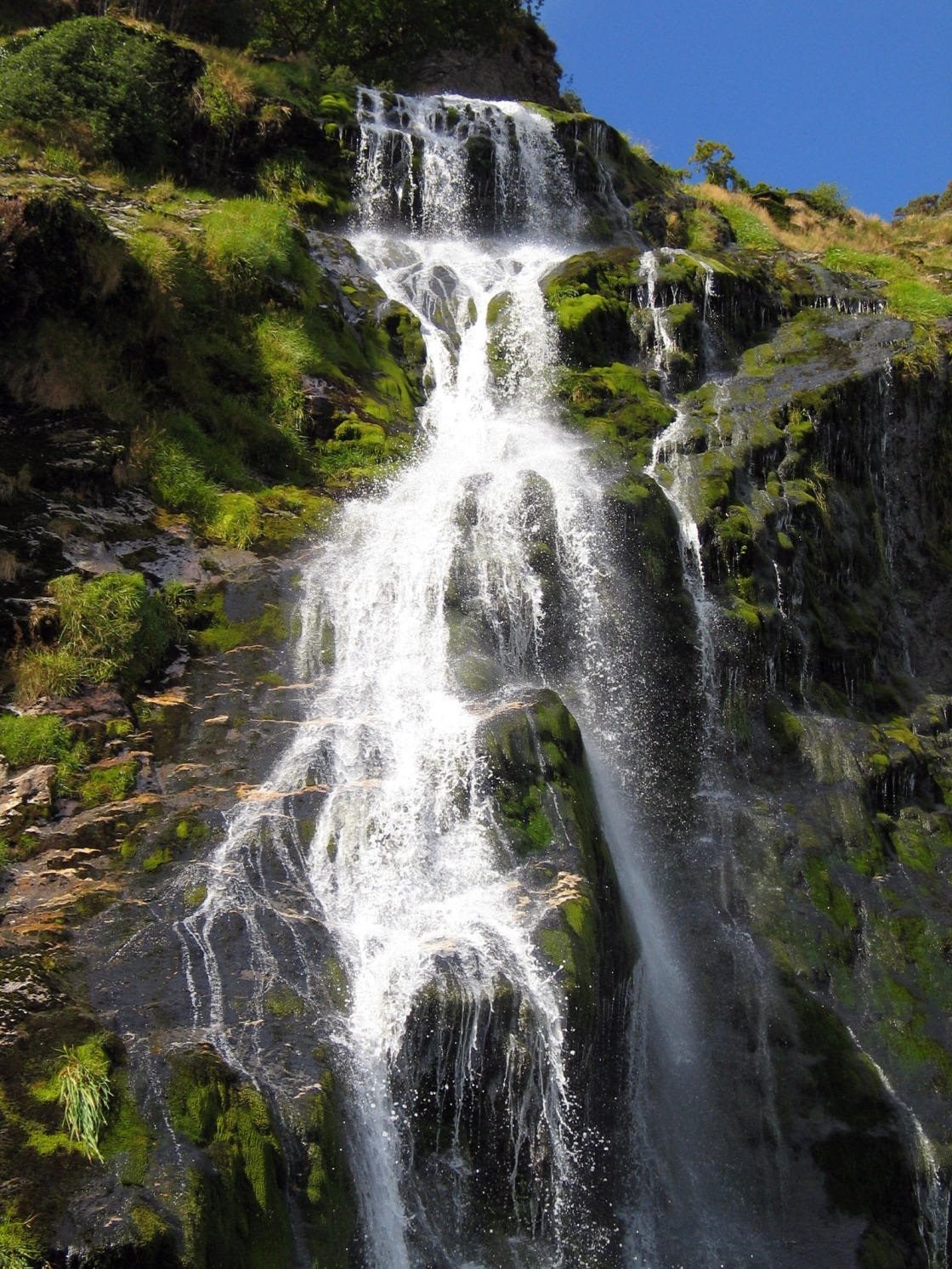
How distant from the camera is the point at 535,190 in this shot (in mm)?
24422

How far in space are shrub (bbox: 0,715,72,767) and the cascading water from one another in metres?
2.10

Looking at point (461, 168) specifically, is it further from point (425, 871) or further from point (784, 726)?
point (425, 871)

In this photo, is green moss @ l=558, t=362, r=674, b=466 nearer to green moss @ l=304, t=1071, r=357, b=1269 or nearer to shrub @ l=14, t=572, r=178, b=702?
shrub @ l=14, t=572, r=178, b=702

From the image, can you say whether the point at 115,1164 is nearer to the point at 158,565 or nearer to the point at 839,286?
the point at 158,565

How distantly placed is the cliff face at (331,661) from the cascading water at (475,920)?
3.9 inches

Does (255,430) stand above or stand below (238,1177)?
above

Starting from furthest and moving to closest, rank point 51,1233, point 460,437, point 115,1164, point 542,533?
point 460,437 < point 542,533 < point 115,1164 < point 51,1233

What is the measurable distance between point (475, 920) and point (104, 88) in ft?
59.8

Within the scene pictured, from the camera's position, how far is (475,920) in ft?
28.1

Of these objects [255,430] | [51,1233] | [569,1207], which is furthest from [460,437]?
[51,1233]

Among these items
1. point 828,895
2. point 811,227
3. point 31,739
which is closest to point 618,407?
point 828,895

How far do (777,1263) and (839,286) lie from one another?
841 inches

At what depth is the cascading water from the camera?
7633 mm

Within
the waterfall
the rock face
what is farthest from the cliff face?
the rock face
